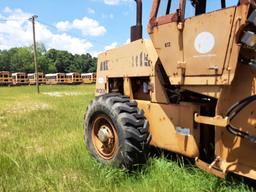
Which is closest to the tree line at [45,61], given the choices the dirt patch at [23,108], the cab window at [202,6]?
the dirt patch at [23,108]

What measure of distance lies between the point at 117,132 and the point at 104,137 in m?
0.41

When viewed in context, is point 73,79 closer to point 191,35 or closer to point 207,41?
point 191,35

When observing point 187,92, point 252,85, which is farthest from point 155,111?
point 252,85

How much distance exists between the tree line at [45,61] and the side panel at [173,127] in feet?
383

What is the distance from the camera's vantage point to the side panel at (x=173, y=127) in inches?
192

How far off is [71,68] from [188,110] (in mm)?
128661

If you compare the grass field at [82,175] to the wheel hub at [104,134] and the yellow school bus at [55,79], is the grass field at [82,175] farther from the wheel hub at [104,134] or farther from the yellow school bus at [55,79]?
the yellow school bus at [55,79]

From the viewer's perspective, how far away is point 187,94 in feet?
16.9

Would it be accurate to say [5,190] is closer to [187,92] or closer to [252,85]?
[187,92]

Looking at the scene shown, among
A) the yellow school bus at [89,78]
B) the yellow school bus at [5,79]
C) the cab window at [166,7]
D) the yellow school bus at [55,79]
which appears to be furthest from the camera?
the yellow school bus at [89,78]

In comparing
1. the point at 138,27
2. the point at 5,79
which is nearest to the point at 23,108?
the point at 138,27

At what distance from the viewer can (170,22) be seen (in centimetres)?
480

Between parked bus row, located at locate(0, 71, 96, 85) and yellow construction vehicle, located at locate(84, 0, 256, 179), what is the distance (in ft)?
214

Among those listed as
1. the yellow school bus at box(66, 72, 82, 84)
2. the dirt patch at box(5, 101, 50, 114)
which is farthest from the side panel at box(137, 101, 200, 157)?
the yellow school bus at box(66, 72, 82, 84)
